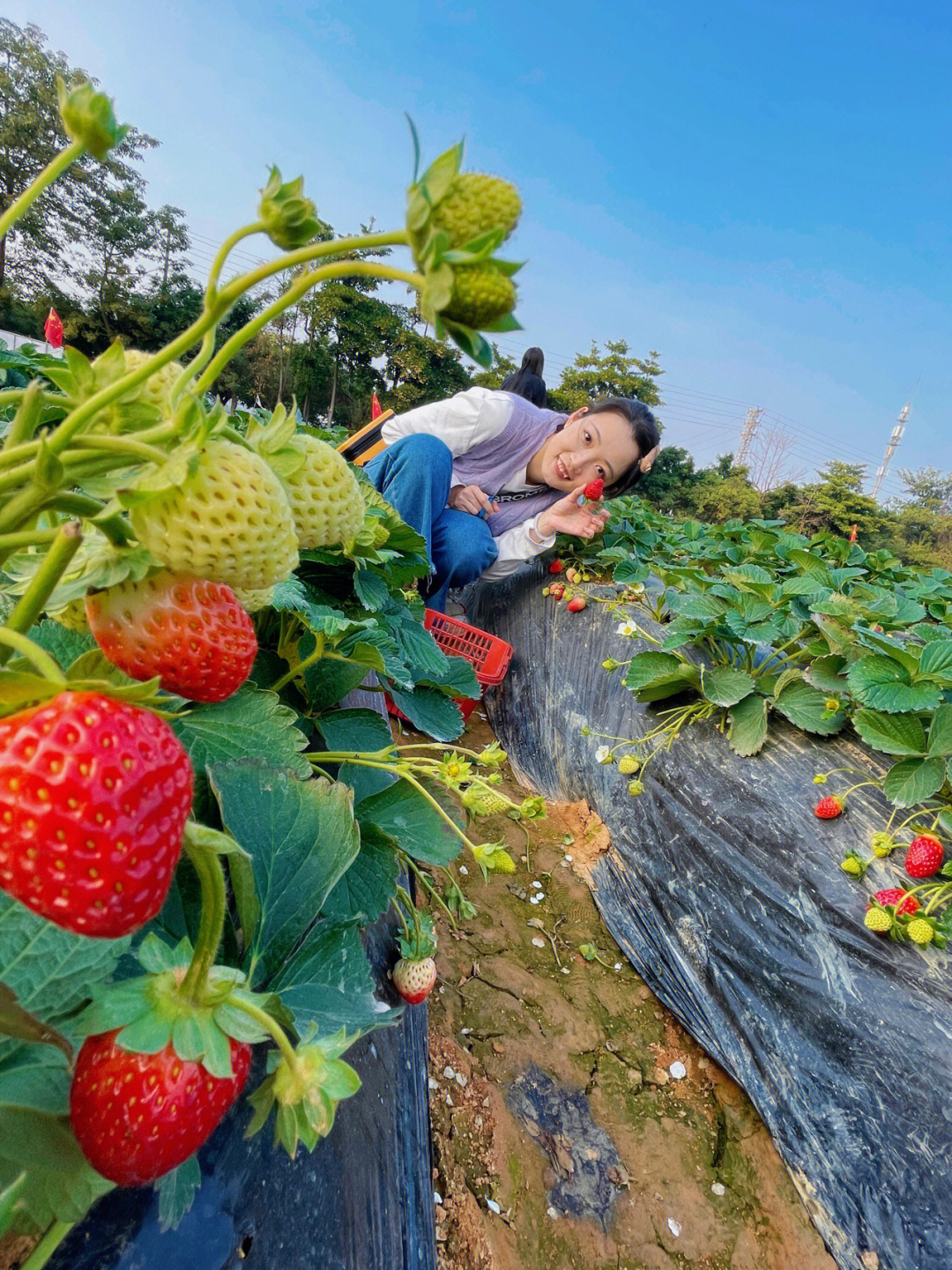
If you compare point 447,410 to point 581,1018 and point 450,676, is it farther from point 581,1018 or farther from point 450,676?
point 581,1018

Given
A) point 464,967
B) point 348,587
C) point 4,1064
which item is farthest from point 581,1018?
point 4,1064

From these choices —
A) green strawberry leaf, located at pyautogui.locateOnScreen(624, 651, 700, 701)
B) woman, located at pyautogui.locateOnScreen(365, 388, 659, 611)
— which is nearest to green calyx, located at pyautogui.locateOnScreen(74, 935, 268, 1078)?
green strawberry leaf, located at pyautogui.locateOnScreen(624, 651, 700, 701)

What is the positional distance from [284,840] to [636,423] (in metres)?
2.66

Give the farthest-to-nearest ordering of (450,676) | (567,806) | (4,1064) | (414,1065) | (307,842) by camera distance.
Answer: (567,806)
(450,676)
(414,1065)
(307,842)
(4,1064)

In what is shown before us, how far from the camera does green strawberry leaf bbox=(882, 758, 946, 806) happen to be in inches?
56.9

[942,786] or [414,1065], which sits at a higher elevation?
[942,786]

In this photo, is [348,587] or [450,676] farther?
A: [450,676]

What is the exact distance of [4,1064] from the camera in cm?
34

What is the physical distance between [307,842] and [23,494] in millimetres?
417

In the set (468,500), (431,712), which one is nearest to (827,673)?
(431,712)

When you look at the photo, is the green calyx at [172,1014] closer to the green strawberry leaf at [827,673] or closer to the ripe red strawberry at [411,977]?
the ripe red strawberry at [411,977]

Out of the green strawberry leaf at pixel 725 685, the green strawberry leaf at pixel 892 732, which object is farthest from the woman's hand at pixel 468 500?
the green strawberry leaf at pixel 892 732

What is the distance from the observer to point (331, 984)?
524mm

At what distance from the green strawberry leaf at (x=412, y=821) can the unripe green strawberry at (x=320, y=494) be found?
0.48 m
